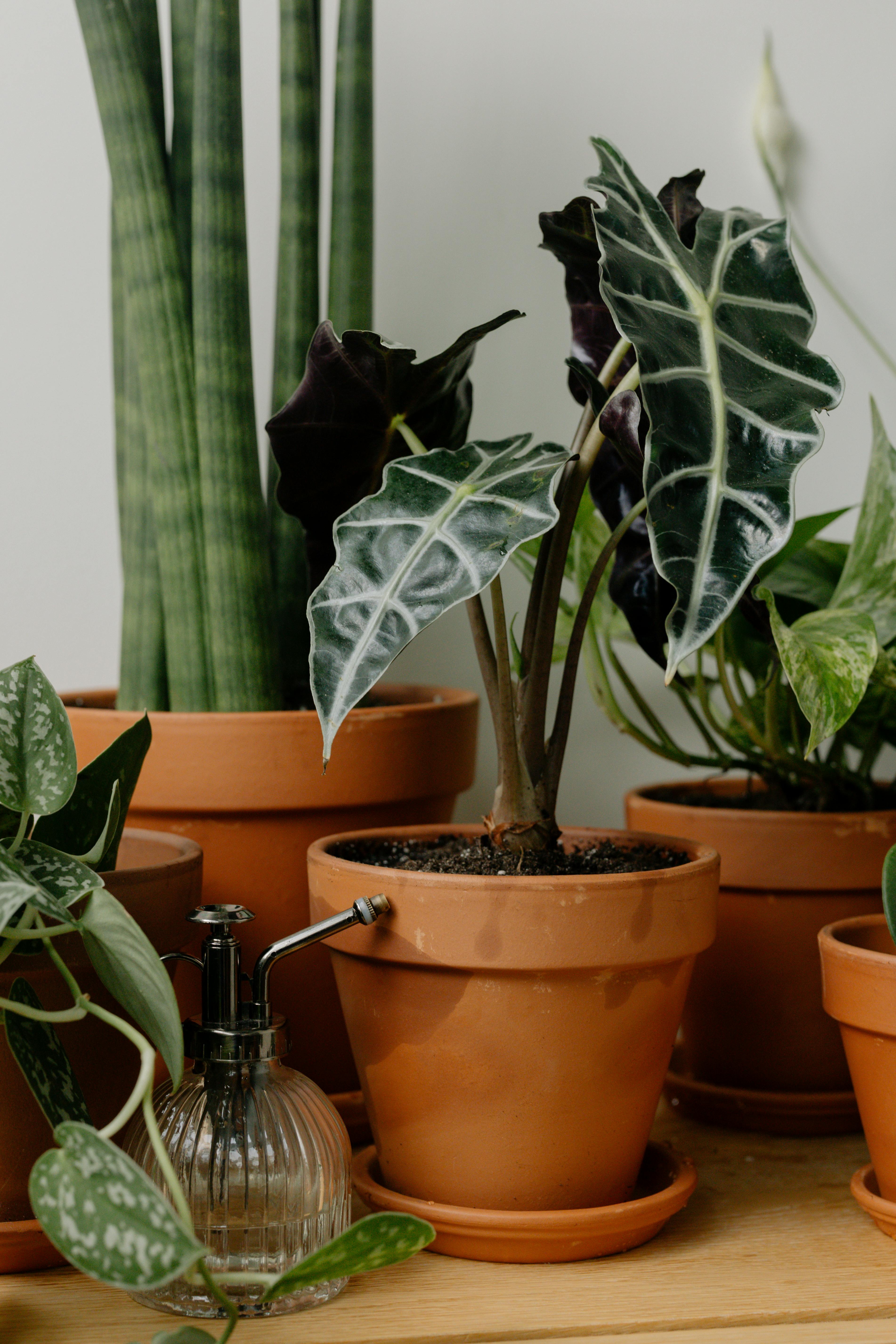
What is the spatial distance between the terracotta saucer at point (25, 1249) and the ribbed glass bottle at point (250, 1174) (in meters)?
0.05

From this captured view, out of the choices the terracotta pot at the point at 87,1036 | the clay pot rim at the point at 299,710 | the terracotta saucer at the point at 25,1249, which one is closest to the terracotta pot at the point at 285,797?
the clay pot rim at the point at 299,710

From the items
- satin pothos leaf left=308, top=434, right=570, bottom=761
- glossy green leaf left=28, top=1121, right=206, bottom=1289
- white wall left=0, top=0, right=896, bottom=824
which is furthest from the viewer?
white wall left=0, top=0, right=896, bottom=824

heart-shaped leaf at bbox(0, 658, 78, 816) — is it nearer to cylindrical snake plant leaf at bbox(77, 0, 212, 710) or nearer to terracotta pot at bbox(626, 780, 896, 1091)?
cylindrical snake plant leaf at bbox(77, 0, 212, 710)

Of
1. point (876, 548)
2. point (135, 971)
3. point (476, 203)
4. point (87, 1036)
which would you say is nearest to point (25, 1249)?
point (87, 1036)

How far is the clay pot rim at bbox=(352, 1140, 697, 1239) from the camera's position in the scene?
0.58 meters

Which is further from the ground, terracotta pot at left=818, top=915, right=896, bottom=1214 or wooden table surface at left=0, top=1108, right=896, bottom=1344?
terracotta pot at left=818, top=915, right=896, bottom=1214

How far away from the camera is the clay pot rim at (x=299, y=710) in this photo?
2.38 feet

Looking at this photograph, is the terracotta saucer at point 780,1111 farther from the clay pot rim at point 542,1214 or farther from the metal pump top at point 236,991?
the metal pump top at point 236,991

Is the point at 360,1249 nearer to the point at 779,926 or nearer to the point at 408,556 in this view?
the point at 408,556

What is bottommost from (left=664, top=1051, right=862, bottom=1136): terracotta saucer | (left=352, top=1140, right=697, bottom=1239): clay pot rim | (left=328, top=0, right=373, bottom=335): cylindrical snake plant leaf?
(left=664, top=1051, right=862, bottom=1136): terracotta saucer

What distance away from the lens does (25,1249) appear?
57cm

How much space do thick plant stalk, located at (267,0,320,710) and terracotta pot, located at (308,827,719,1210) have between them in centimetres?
29

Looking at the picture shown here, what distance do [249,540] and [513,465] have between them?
27 cm

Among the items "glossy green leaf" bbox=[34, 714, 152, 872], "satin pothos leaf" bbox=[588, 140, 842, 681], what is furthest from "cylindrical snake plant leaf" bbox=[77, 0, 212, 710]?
"satin pothos leaf" bbox=[588, 140, 842, 681]
